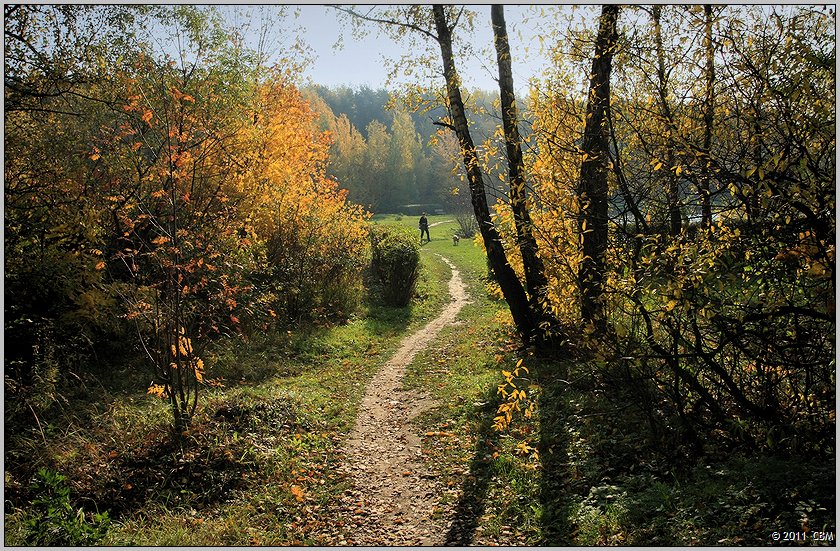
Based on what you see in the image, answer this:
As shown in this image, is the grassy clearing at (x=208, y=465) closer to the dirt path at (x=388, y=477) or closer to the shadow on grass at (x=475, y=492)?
the dirt path at (x=388, y=477)

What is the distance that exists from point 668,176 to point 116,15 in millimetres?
10046

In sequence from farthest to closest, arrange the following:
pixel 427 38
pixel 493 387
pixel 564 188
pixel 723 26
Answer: pixel 427 38, pixel 493 387, pixel 564 188, pixel 723 26

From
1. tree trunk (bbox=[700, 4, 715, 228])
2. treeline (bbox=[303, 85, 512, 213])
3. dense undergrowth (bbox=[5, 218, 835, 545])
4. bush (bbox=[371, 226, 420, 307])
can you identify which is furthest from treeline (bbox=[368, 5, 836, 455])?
treeline (bbox=[303, 85, 512, 213])

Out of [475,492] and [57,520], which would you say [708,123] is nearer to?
[475,492]

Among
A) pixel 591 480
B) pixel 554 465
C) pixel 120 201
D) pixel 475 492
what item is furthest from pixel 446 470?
pixel 120 201

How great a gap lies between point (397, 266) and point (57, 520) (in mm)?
11851

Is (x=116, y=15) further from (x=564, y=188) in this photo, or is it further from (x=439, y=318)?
(x=439, y=318)

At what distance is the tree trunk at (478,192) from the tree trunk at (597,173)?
2270 millimetres

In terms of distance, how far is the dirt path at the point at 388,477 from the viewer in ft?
16.2

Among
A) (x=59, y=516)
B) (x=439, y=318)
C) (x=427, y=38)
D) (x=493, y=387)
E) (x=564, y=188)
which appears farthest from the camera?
(x=439, y=318)

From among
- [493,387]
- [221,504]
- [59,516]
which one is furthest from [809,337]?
[59,516]

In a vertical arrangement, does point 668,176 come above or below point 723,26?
below

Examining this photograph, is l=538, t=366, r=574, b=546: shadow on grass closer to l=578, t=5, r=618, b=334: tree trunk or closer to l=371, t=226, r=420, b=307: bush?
l=578, t=5, r=618, b=334: tree trunk

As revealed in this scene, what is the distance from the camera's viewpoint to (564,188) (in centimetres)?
596
